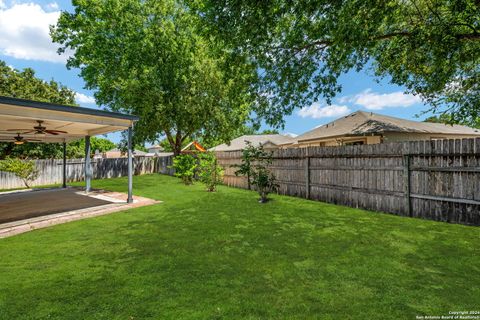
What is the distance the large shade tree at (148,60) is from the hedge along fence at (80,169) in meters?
4.40

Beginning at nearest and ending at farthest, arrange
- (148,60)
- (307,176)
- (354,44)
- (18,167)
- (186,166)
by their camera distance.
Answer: (354,44) < (307,176) < (18,167) < (186,166) < (148,60)

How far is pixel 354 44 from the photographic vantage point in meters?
6.88

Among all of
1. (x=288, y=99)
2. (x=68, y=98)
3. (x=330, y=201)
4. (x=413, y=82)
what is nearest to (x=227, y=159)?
(x=288, y=99)

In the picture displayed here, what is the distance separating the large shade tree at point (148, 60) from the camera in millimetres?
15500

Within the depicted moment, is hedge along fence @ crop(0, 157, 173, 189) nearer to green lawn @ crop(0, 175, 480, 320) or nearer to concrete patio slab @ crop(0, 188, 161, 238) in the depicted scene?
concrete patio slab @ crop(0, 188, 161, 238)

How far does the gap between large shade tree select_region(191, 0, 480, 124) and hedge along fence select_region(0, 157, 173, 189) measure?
10370 mm

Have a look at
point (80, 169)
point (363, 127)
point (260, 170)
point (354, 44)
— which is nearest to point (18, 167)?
point (80, 169)

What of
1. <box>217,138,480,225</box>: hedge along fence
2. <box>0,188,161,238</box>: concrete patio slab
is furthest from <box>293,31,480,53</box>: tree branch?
<box>0,188,161,238</box>: concrete patio slab

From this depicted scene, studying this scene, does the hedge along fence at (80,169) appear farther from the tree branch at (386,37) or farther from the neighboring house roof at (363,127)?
the tree branch at (386,37)

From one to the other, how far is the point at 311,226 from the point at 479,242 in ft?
8.94

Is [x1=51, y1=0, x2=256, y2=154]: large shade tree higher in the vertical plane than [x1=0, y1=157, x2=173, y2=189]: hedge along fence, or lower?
higher

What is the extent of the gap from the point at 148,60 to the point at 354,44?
13.4 m

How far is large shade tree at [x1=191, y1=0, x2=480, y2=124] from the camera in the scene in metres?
6.46

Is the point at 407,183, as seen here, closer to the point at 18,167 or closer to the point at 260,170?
the point at 260,170
